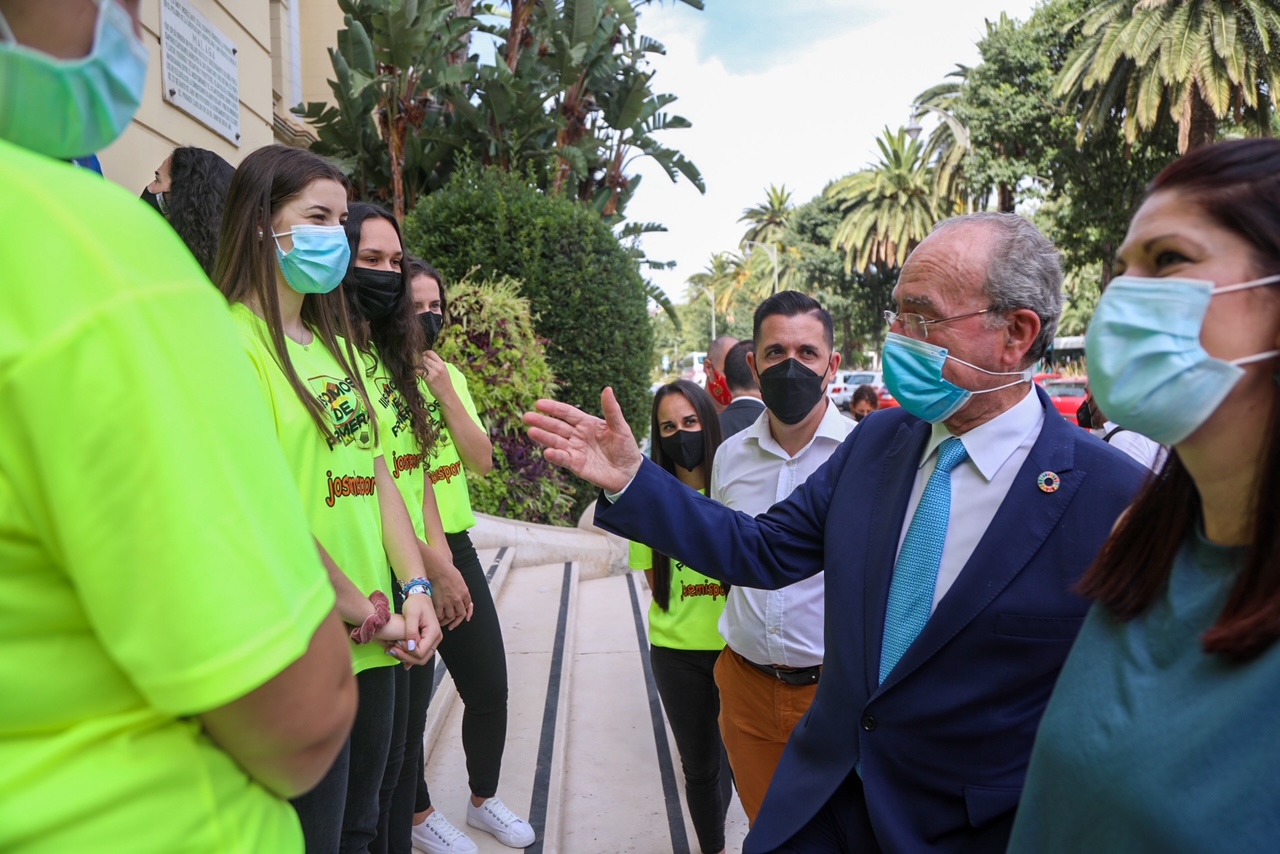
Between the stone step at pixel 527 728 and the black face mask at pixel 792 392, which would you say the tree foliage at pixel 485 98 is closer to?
the stone step at pixel 527 728

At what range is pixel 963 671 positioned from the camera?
6.25ft

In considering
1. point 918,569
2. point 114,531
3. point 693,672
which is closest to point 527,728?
point 693,672

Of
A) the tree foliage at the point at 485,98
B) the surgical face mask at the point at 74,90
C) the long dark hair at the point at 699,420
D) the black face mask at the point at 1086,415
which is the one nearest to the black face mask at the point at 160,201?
the long dark hair at the point at 699,420

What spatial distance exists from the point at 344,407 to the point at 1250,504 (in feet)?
6.38

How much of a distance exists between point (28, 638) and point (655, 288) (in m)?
12.8

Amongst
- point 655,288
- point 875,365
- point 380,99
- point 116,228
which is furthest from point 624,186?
point 875,365

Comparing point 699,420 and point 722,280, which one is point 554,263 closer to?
point 699,420

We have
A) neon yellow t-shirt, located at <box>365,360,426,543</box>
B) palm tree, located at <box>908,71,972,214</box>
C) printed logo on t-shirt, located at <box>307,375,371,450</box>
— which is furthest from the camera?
palm tree, located at <box>908,71,972,214</box>

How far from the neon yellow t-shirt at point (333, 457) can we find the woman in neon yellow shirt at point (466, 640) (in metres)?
0.95

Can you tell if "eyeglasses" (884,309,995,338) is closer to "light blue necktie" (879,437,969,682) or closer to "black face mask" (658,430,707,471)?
"light blue necktie" (879,437,969,682)

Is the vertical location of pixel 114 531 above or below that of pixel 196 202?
below

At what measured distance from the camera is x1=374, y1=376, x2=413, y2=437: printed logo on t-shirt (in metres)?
2.96

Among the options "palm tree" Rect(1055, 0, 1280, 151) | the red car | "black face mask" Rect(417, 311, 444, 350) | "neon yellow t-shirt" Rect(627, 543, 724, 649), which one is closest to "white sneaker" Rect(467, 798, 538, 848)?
"neon yellow t-shirt" Rect(627, 543, 724, 649)

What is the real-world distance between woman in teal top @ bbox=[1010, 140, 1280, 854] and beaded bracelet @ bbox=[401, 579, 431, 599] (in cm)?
164
